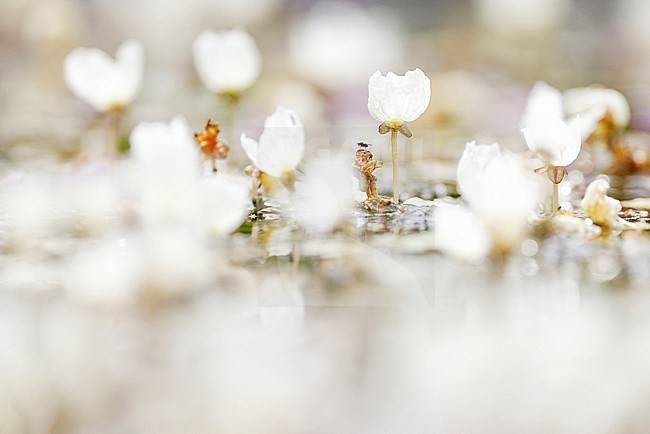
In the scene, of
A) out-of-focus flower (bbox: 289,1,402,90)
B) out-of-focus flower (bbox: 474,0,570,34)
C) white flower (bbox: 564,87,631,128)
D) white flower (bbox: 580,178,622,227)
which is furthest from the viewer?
out-of-focus flower (bbox: 474,0,570,34)

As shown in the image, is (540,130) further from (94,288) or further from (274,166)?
(94,288)

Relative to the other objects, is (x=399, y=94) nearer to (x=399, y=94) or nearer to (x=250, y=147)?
(x=399, y=94)

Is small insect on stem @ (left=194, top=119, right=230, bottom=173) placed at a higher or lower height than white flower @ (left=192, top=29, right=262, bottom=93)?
lower

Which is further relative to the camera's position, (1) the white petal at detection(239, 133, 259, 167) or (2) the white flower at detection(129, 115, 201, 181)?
(1) the white petal at detection(239, 133, 259, 167)

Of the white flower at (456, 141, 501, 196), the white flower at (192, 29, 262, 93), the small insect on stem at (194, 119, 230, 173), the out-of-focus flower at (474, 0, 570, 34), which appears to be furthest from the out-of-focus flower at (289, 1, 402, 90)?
the white flower at (456, 141, 501, 196)

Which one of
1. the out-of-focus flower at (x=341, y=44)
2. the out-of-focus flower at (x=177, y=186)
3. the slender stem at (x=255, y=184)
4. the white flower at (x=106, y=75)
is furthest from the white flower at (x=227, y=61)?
the out-of-focus flower at (x=341, y=44)

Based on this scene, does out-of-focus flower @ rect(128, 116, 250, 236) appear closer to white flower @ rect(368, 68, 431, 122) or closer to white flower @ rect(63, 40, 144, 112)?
white flower @ rect(368, 68, 431, 122)

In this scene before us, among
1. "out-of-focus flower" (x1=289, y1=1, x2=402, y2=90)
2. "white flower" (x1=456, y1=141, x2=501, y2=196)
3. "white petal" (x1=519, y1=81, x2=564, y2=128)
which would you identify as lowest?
"white flower" (x1=456, y1=141, x2=501, y2=196)
